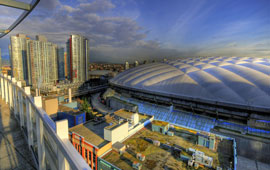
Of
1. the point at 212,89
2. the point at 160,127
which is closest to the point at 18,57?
the point at 160,127

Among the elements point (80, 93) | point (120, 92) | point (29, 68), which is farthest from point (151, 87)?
point (29, 68)

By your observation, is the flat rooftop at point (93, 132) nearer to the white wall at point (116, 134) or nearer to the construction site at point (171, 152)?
the white wall at point (116, 134)

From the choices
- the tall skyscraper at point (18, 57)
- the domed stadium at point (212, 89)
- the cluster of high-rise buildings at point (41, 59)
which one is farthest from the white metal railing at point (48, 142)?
the tall skyscraper at point (18, 57)

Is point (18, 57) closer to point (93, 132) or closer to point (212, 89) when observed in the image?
point (93, 132)

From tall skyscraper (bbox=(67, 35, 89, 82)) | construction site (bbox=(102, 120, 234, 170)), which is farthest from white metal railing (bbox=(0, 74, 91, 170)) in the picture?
tall skyscraper (bbox=(67, 35, 89, 82))

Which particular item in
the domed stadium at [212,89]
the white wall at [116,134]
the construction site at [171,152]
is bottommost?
the construction site at [171,152]

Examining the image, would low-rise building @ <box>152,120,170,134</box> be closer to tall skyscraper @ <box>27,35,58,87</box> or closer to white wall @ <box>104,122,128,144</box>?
white wall @ <box>104,122,128,144</box>
